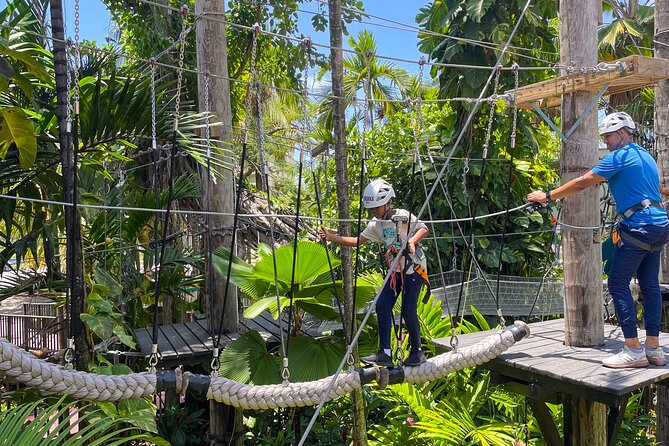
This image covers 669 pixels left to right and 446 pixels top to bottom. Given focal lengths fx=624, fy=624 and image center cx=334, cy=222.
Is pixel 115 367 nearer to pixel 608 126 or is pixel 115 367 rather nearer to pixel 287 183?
pixel 608 126

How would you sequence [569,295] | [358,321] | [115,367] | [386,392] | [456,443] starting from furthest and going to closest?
[386,392], [358,321], [456,443], [569,295], [115,367]

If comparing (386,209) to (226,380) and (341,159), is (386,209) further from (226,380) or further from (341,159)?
(226,380)

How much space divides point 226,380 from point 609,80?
243 centimetres

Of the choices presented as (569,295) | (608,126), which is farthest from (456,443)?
(608,126)

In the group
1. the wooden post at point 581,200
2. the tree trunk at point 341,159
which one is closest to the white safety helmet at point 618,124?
the wooden post at point 581,200

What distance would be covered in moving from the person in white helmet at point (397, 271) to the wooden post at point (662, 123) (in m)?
3.17

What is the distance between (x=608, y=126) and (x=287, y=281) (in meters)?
2.10

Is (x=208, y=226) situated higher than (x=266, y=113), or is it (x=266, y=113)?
(x=266, y=113)

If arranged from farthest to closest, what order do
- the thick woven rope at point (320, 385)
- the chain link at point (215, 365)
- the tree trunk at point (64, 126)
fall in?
the thick woven rope at point (320, 385)
the chain link at point (215, 365)
the tree trunk at point (64, 126)

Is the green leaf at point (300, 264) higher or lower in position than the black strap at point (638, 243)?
lower

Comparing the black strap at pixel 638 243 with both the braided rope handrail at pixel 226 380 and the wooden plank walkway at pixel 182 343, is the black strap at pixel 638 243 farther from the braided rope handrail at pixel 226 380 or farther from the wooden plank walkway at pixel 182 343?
the wooden plank walkway at pixel 182 343

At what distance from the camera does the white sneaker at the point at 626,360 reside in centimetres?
306

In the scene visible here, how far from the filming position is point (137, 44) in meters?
7.40

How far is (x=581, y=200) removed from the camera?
340cm
